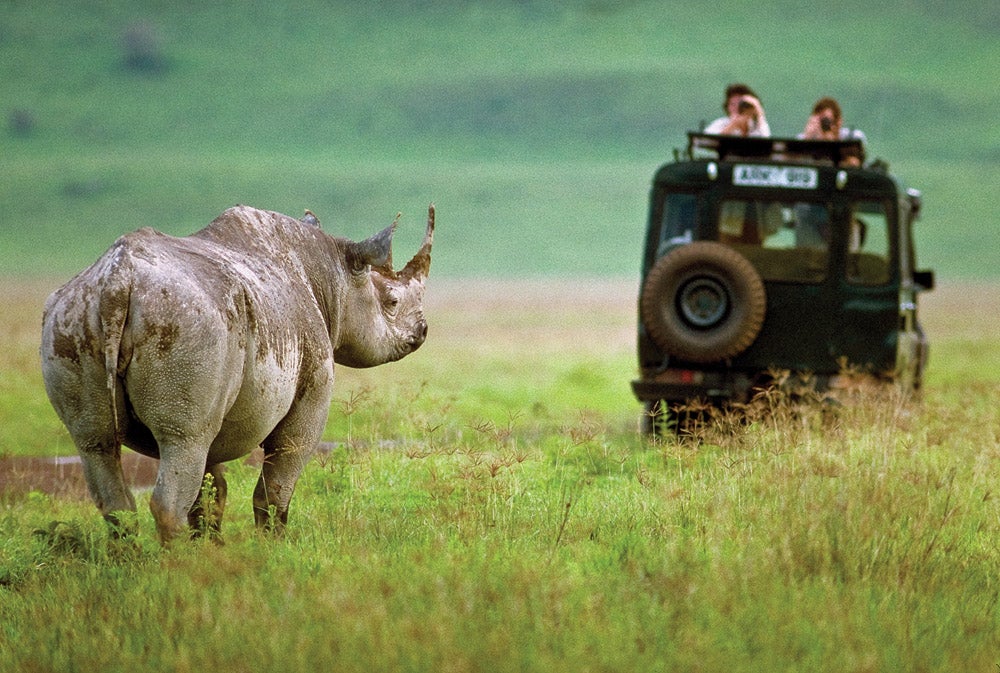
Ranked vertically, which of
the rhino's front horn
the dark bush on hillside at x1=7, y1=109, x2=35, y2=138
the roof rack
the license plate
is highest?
the dark bush on hillside at x1=7, y1=109, x2=35, y2=138

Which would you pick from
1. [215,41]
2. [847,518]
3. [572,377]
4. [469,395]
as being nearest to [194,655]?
[847,518]

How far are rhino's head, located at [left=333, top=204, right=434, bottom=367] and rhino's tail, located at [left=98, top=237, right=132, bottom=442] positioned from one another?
1.97m

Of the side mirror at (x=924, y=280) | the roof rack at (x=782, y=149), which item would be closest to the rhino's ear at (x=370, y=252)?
the roof rack at (x=782, y=149)

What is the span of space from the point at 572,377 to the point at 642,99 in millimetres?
146737

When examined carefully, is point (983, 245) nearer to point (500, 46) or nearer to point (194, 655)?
point (500, 46)

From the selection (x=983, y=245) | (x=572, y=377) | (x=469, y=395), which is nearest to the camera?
(x=469, y=395)

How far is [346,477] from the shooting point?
983cm

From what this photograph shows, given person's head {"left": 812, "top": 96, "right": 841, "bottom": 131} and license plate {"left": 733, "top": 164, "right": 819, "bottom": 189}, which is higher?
person's head {"left": 812, "top": 96, "right": 841, "bottom": 131}

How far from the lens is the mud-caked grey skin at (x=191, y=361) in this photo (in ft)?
21.5

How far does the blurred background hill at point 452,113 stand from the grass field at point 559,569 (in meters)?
105

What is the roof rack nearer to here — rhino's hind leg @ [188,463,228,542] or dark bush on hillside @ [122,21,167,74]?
rhino's hind leg @ [188,463,228,542]

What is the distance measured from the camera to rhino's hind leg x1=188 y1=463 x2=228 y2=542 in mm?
7039

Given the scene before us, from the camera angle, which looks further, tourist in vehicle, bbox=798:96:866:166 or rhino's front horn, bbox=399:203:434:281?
tourist in vehicle, bbox=798:96:866:166

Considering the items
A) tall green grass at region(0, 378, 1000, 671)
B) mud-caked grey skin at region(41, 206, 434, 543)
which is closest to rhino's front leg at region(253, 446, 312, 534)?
mud-caked grey skin at region(41, 206, 434, 543)
